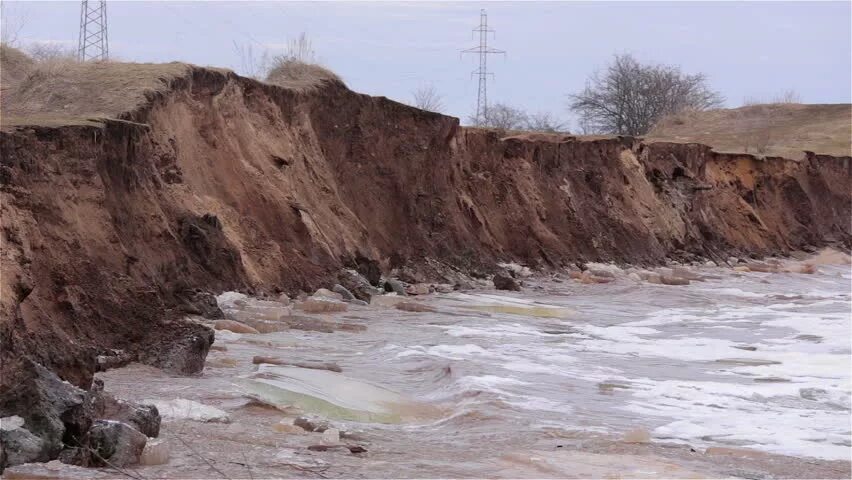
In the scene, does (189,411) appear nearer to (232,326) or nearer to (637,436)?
(637,436)

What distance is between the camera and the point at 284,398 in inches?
327

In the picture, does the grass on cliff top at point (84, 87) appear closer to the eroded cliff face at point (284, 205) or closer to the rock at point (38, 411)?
the eroded cliff face at point (284, 205)

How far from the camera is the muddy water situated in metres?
6.70

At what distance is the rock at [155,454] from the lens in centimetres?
575

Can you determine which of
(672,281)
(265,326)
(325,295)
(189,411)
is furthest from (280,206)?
(672,281)

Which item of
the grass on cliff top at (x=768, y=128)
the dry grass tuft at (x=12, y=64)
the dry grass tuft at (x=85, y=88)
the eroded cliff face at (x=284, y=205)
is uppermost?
the grass on cliff top at (x=768, y=128)

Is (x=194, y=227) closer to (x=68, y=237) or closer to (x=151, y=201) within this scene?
(x=151, y=201)

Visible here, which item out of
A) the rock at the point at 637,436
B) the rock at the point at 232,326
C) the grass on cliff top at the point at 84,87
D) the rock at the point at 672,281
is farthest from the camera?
the rock at the point at 672,281

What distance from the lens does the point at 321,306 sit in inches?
561

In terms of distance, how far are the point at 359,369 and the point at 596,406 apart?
2313 mm

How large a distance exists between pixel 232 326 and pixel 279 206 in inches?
196

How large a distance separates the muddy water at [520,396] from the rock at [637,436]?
0.02 m

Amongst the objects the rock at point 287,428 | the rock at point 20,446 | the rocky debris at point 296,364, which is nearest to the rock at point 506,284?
the rocky debris at point 296,364

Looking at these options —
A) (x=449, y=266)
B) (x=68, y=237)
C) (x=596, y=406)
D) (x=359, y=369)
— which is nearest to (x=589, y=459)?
(x=596, y=406)
